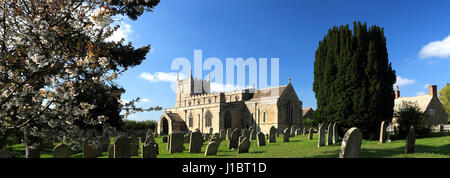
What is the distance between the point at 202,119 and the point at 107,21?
38.5 metres

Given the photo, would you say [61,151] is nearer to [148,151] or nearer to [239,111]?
[148,151]

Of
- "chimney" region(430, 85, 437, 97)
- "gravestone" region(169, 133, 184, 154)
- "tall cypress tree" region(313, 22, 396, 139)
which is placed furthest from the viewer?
"chimney" region(430, 85, 437, 97)

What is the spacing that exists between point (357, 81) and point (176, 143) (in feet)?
36.7

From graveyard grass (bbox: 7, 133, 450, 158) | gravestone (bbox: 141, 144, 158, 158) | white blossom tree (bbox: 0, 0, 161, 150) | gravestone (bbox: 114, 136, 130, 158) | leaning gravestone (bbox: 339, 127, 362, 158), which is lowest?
graveyard grass (bbox: 7, 133, 450, 158)

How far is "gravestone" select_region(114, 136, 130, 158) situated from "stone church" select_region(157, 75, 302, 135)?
27.6m

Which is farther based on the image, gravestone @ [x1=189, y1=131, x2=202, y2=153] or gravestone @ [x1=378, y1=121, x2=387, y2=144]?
gravestone @ [x1=378, y1=121, x2=387, y2=144]

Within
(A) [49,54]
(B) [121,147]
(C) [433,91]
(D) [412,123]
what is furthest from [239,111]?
(A) [49,54]

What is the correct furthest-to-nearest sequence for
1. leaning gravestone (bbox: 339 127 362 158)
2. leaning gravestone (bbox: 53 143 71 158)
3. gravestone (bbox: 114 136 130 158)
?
1. leaning gravestone (bbox: 53 143 71 158)
2. gravestone (bbox: 114 136 130 158)
3. leaning gravestone (bbox: 339 127 362 158)

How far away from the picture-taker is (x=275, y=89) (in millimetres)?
39938

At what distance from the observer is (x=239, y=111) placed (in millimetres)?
41625

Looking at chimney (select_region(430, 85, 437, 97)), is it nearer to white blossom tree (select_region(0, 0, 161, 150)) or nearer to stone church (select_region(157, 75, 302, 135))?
stone church (select_region(157, 75, 302, 135))

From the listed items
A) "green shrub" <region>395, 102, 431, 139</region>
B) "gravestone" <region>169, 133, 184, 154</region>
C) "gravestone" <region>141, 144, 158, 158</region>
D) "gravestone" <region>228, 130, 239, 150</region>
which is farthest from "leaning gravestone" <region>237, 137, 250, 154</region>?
"green shrub" <region>395, 102, 431, 139</region>

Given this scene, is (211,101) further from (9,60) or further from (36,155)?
(9,60)

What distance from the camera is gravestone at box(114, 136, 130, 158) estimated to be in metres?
8.76
